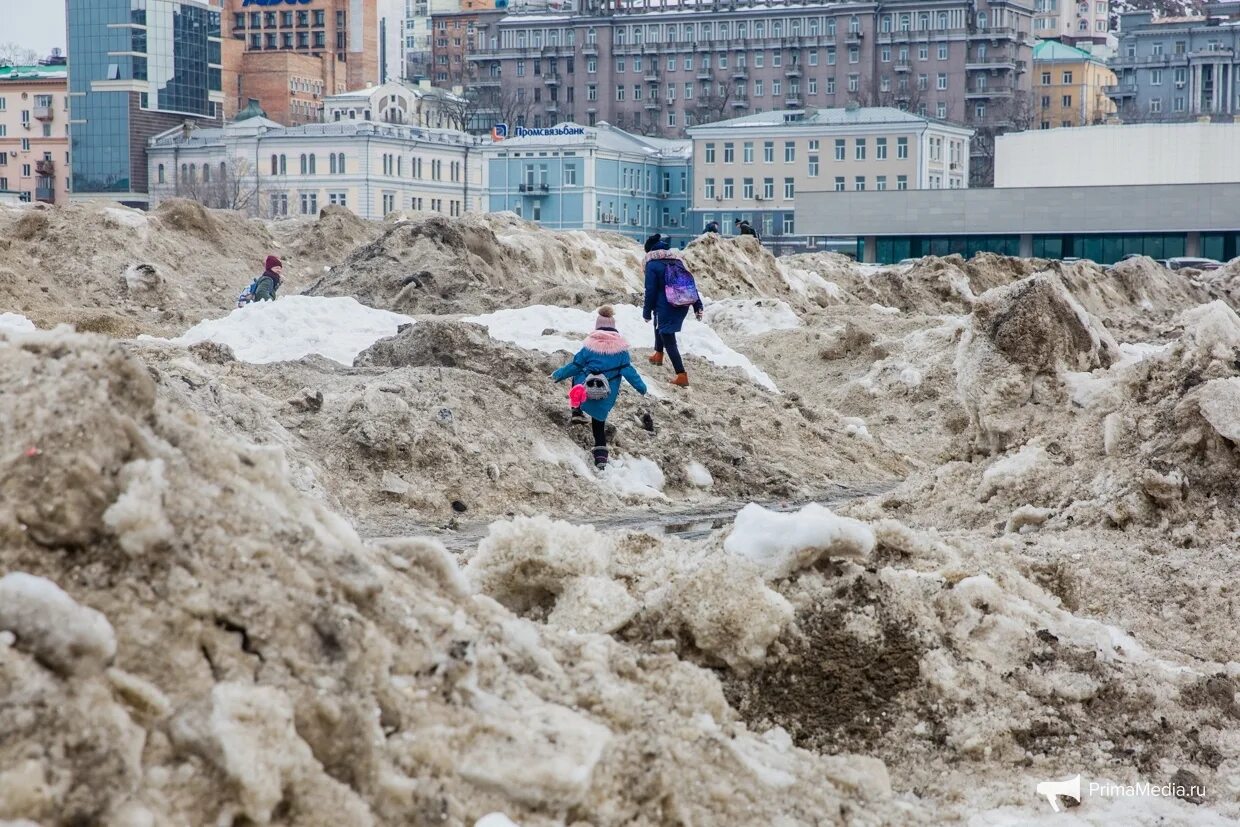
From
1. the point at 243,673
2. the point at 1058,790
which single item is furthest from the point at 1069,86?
the point at 243,673

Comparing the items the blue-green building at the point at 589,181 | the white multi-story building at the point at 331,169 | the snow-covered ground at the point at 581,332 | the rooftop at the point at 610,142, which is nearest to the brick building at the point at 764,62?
the rooftop at the point at 610,142

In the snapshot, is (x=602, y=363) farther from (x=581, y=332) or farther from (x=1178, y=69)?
(x=1178, y=69)

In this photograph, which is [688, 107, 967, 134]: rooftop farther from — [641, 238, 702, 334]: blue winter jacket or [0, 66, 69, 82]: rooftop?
[641, 238, 702, 334]: blue winter jacket

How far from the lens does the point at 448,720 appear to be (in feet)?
15.1

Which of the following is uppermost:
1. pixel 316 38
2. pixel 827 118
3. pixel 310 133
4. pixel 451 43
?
pixel 451 43

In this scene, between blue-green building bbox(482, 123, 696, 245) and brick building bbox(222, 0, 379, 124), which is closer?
blue-green building bbox(482, 123, 696, 245)

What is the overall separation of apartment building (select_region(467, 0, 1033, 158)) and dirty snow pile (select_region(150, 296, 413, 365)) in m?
101

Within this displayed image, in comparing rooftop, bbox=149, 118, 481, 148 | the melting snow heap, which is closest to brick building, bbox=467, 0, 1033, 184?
rooftop, bbox=149, 118, 481, 148

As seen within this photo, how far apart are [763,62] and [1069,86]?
2425cm

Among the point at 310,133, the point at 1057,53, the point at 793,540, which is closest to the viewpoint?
the point at 793,540

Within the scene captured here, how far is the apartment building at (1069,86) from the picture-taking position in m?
129

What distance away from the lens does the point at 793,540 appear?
21.8ft

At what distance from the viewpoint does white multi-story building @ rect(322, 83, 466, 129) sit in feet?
378

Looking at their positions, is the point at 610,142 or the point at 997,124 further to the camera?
the point at 997,124
